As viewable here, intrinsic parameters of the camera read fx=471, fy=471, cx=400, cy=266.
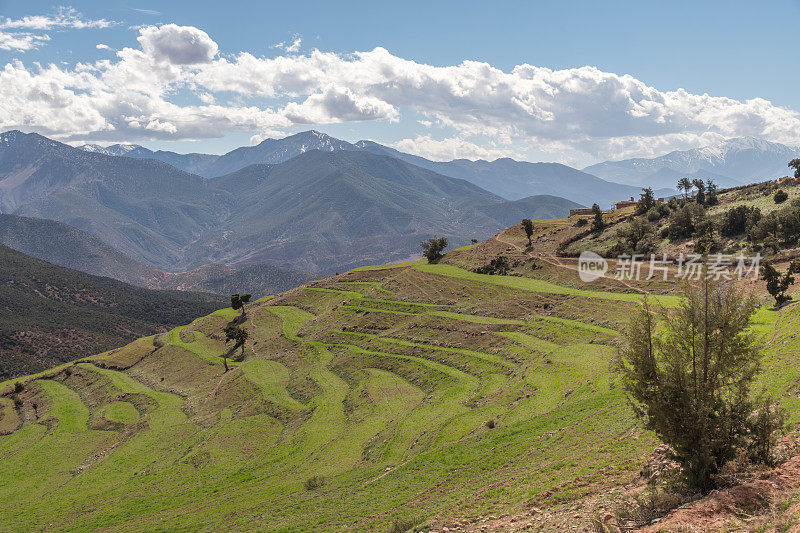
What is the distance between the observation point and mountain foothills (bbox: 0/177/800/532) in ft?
67.0

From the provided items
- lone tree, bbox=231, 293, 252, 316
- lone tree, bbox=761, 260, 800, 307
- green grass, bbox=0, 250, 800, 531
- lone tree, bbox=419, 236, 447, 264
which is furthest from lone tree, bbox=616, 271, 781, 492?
lone tree, bbox=231, 293, 252, 316

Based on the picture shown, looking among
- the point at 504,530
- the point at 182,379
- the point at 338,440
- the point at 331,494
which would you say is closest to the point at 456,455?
the point at 331,494

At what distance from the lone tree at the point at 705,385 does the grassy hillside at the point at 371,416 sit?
13.5 ft

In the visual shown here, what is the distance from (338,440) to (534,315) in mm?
29276

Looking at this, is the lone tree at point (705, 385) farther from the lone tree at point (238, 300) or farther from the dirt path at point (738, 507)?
the lone tree at point (238, 300)

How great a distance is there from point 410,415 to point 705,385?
87.9ft

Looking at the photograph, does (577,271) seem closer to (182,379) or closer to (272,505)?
(272,505)

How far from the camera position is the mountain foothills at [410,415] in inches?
804

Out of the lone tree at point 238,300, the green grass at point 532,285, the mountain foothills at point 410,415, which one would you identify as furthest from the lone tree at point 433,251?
the lone tree at point 238,300

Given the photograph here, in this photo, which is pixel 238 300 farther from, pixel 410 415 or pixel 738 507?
pixel 738 507

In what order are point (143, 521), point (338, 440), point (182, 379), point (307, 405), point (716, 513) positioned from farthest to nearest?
point (182, 379) < point (307, 405) < point (338, 440) < point (143, 521) < point (716, 513)

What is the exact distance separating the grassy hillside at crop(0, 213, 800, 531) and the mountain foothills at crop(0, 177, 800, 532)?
222 mm

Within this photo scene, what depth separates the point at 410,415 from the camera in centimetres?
3988

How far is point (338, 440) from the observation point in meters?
39.5
